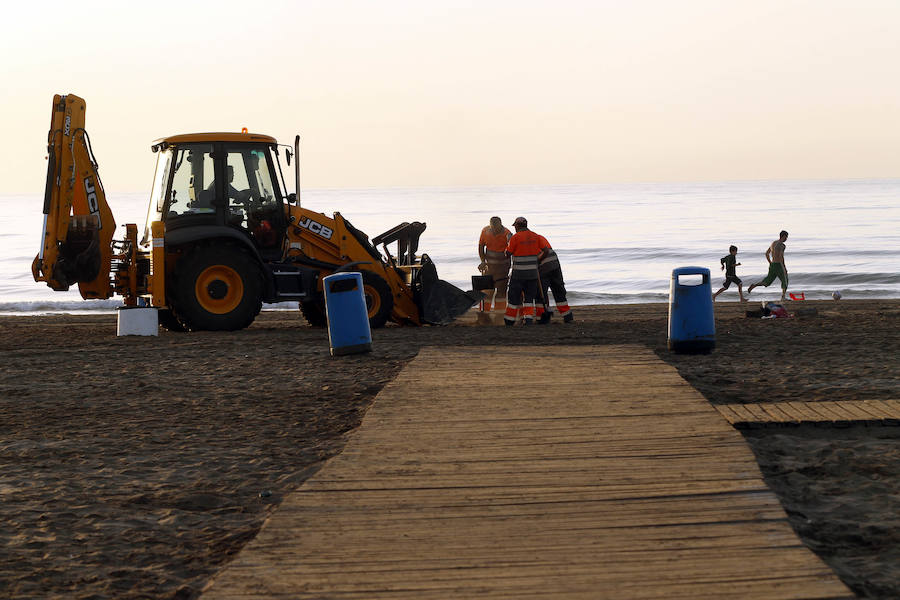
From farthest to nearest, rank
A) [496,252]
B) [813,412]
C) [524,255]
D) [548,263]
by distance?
[496,252] → [548,263] → [524,255] → [813,412]

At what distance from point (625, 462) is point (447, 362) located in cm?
458

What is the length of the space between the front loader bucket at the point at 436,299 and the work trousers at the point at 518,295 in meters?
0.59

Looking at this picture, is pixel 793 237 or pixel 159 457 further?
pixel 793 237

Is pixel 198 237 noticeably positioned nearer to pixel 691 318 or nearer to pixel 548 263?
pixel 548 263

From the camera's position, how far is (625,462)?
5.74 metres

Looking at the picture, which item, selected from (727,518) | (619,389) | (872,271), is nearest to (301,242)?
(619,389)

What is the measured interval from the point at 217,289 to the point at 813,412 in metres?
8.99

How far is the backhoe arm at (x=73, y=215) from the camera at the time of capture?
1374cm

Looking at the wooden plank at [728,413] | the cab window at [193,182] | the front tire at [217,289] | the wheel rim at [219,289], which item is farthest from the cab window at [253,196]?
the wooden plank at [728,413]

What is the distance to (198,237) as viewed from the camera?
1397 centimetres

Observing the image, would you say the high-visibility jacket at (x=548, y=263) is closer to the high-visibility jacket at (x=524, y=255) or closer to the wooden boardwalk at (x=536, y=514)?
the high-visibility jacket at (x=524, y=255)

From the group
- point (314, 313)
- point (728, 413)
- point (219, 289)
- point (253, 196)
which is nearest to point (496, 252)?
point (314, 313)

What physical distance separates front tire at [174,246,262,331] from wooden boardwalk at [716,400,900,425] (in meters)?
7.96

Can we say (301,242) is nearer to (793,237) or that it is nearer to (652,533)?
(652,533)
